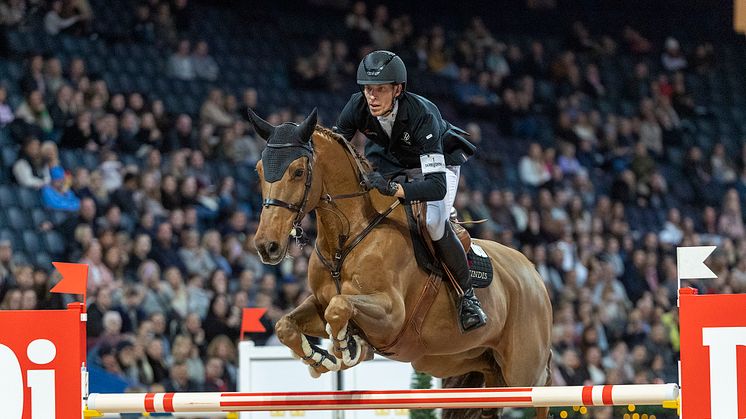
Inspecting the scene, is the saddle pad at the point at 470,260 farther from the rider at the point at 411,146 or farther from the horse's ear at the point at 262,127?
the horse's ear at the point at 262,127

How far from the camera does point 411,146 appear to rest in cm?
640

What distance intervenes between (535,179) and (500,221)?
59.0 inches

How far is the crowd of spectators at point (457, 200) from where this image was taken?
36.1 ft

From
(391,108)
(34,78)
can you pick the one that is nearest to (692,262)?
(391,108)

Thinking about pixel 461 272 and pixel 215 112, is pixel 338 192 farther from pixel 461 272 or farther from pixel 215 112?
pixel 215 112

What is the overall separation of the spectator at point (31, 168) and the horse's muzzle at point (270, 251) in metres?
6.46

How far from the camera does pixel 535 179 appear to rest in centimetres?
1561

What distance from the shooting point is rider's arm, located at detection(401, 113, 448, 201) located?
6.09 m

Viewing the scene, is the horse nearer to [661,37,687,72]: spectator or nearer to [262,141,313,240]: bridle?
[262,141,313,240]: bridle

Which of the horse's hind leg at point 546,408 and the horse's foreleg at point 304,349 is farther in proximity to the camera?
the horse's hind leg at point 546,408

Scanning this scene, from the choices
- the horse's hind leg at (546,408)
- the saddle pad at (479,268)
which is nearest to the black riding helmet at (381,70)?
the saddle pad at (479,268)

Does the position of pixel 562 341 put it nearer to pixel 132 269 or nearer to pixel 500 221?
pixel 500 221

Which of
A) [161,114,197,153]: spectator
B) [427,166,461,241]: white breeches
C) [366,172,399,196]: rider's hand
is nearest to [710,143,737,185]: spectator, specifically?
[161,114,197,153]: spectator

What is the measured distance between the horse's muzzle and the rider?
68cm
